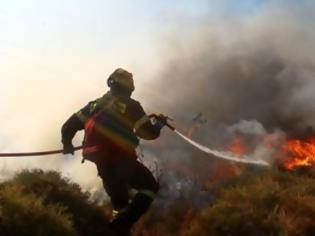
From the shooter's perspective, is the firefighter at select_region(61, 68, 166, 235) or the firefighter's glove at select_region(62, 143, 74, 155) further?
the firefighter's glove at select_region(62, 143, 74, 155)

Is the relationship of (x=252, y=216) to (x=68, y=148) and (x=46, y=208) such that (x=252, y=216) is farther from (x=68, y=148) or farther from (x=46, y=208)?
(x=68, y=148)

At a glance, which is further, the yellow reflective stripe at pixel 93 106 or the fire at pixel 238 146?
the fire at pixel 238 146

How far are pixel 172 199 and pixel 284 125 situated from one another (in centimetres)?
1432

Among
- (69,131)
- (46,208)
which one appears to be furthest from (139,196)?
(46,208)

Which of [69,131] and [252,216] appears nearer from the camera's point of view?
[69,131]

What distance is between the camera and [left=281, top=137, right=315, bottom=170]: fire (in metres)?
19.5

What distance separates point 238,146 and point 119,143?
55.9 feet

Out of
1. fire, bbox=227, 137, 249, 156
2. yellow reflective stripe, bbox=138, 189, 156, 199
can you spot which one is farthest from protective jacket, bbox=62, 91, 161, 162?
fire, bbox=227, 137, 249, 156

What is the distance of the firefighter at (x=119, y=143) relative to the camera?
681cm

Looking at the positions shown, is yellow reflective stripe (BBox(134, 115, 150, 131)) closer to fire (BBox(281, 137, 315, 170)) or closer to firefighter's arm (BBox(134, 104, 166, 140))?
firefighter's arm (BBox(134, 104, 166, 140))

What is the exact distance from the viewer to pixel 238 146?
23.4m

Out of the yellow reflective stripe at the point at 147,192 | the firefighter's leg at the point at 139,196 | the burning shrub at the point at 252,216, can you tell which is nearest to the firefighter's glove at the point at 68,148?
the firefighter's leg at the point at 139,196

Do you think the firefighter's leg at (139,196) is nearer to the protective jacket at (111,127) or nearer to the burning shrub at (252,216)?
the protective jacket at (111,127)

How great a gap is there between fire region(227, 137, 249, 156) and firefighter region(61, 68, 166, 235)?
16169 millimetres
